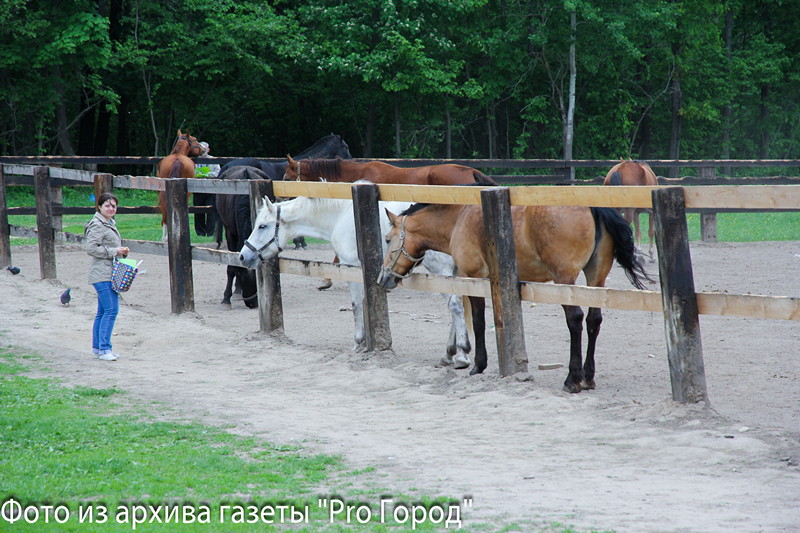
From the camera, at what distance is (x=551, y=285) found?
5.72 meters

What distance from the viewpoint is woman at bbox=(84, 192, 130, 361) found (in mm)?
7324

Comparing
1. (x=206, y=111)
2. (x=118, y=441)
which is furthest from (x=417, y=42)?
(x=118, y=441)

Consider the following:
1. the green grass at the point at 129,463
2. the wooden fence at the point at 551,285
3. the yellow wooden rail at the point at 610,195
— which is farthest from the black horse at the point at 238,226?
the green grass at the point at 129,463

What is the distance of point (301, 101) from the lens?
3125cm

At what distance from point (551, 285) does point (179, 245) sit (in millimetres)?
5018

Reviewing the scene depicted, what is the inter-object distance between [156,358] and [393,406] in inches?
107

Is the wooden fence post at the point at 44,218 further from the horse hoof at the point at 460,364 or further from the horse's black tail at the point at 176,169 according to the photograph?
the horse hoof at the point at 460,364

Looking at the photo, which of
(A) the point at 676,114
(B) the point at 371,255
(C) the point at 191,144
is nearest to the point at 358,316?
(B) the point at 371,255

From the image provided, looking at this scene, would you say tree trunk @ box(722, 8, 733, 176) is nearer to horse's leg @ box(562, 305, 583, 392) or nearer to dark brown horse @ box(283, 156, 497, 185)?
dark brown horse @ box(283, 156, 497, 185)

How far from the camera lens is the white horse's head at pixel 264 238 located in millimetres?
7934

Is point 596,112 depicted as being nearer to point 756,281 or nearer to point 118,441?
point 756,281

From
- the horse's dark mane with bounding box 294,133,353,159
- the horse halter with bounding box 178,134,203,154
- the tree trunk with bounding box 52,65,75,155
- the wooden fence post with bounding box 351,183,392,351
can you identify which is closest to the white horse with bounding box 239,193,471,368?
the wooden fence post with bounding box 351,183,392,351

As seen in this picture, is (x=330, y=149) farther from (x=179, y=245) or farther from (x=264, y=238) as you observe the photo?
(x=264, y=238)

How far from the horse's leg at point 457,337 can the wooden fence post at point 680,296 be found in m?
2.17
